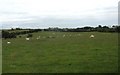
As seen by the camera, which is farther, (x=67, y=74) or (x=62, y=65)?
(x=62, y=65)

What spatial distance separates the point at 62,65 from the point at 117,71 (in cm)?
390

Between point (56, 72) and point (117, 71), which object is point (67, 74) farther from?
point (117, 71)

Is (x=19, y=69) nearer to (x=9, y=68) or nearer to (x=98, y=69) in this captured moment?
(x=9, y=68)

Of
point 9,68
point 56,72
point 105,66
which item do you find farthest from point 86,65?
point 9,68

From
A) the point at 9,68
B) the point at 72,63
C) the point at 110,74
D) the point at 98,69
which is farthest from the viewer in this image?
the point at 72,63

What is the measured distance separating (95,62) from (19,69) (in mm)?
4932

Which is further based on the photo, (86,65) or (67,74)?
(86,65)

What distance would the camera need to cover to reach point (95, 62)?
1952 cm

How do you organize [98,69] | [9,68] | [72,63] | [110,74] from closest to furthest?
[110,74] → [98,69] → [9,68] → [72,63]

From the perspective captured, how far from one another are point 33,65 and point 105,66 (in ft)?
14.1

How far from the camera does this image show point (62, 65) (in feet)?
60.5

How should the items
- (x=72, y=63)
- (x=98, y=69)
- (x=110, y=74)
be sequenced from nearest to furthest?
(x=110, y=74) → (x=98, y=69) → (x=72, y=63)

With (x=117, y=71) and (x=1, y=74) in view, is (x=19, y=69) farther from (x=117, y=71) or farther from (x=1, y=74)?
(x=117, y=71)

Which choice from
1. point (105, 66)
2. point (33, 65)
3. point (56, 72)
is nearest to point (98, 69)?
point (105, 66)
